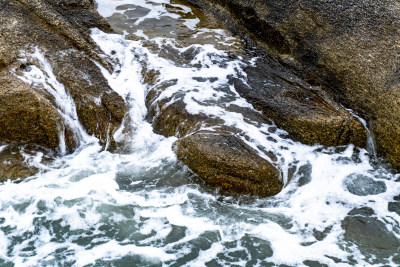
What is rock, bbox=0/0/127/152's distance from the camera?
578 centimetres

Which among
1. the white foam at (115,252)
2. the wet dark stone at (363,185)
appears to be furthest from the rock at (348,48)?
the white foam at (115,252)

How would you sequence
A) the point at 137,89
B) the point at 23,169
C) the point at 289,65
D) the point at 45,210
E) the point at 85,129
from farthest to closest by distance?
the point at 289,65 < the point at 137,89 < the point at 85,129 < the point at 23,169 < the point at 45,210

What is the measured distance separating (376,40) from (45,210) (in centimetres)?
518

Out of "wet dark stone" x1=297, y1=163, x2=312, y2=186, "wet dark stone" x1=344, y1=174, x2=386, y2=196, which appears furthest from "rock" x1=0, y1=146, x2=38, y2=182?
"wet dark stone" x1=344, y1=174, x2=386, y2=196

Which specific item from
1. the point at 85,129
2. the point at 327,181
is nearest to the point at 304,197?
the point at 327,181

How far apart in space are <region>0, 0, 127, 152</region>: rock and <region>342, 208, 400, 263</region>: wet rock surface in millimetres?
3290

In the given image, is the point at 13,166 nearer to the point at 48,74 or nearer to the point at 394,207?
the point at 48,74

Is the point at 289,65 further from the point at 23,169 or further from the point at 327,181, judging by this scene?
the point at 23,169

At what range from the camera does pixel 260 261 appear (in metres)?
4.68

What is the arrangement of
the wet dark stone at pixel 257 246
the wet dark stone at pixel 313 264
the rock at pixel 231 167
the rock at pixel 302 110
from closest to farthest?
the wet dark stone at pixel 313 264
the wet dark stone at pixel 257 246
the rock at pixel 231 167
the rock at pixel 302 110

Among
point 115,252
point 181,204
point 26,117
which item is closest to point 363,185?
point 181,204

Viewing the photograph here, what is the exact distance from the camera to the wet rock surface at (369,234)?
15.7 feet

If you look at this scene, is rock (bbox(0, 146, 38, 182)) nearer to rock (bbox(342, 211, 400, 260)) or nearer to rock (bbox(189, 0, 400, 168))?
rock (bbox(342, 211, 400, 260))

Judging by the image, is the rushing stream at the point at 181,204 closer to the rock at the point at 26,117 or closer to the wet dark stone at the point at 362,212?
the wet dark stone at the point at 362,212
